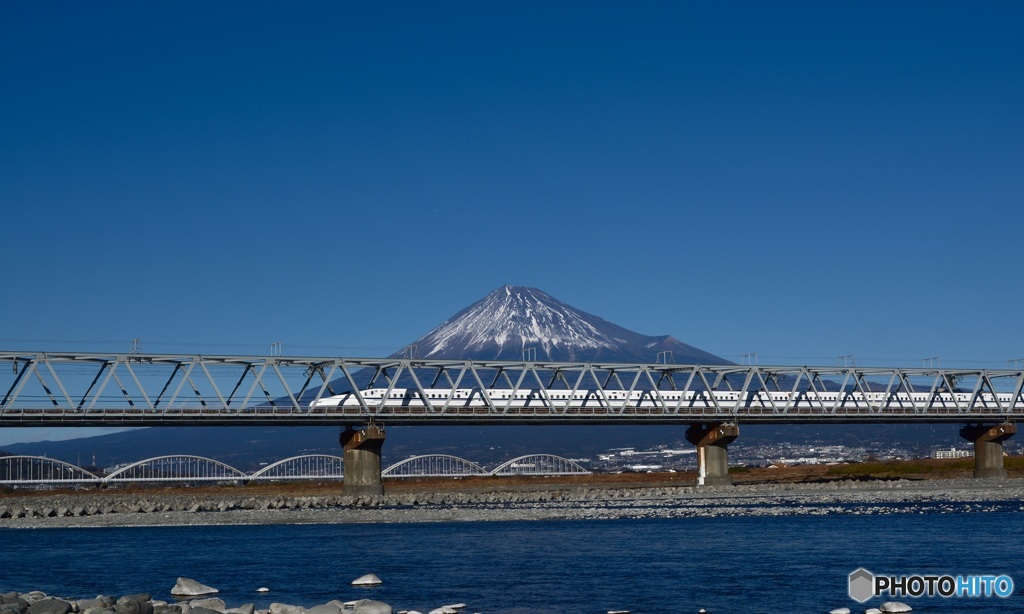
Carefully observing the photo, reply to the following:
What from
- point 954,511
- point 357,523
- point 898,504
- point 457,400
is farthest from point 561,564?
point 457,400

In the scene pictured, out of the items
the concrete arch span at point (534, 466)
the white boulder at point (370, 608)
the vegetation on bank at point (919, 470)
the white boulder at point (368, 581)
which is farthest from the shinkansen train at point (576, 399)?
the white boulder at point (370, 608)

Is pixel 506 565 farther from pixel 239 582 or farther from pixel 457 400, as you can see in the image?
pixel 457 400

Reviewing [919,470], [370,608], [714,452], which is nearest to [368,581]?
[370,608]

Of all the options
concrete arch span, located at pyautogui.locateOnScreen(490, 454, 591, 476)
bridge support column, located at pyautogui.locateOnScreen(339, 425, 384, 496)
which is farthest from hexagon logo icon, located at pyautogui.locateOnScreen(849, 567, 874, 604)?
concrete arch span, located at pyautogui.locateOnScreen(490, 454, 591, 476)

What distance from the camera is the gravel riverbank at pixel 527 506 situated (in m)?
53.0

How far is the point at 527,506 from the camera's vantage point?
6184cm

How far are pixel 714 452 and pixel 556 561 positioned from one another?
178ft

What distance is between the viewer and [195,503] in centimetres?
6644

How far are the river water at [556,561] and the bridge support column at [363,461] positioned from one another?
75.6 ft

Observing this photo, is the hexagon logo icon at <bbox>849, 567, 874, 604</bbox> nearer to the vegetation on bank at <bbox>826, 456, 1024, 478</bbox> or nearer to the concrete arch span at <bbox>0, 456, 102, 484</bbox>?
the vegetation on bank at <bbox>826, 456, 1024, 478</bbox>

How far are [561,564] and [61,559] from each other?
1671 centimetres

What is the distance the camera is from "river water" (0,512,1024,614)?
81.6 ft

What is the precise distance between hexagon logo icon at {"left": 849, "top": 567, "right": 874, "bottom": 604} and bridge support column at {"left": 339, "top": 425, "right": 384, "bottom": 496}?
47772mm

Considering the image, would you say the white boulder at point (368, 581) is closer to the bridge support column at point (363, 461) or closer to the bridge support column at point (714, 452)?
the bridge support column at point (363, 461)
